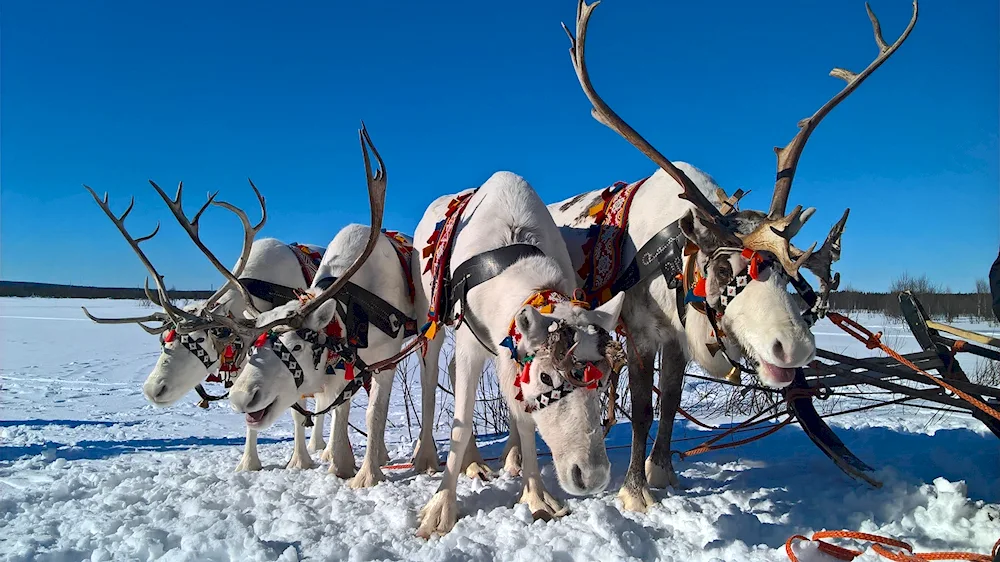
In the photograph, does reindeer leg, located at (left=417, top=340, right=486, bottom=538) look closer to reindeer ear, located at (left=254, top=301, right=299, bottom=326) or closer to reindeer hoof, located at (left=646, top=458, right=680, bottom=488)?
reindeer ear, located at (left=254, top=301, right=299, bottom=326)

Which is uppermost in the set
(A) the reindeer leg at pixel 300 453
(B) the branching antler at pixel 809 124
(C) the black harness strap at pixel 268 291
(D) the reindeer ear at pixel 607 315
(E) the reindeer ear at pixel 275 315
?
(B) the branching antler at pixel 809 124

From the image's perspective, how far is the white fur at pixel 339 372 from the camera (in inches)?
145

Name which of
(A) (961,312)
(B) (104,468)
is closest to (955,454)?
(B) (104,468)

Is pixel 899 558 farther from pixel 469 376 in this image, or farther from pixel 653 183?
pixel 653 183

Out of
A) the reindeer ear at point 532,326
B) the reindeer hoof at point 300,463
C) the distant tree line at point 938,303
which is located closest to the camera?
the reindeer ear at point 532,326

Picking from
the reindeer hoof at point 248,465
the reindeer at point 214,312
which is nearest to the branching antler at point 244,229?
the reindeer at point 214,312

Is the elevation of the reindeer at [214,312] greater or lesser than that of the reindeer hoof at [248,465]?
greater

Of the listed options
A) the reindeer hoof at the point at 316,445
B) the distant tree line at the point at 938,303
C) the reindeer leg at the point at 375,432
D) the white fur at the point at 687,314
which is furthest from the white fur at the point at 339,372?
the distant tree line at the point at 938,303

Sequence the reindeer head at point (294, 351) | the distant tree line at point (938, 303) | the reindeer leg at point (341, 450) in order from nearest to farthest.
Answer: the reindeer head at point (294, 351)
the reindeer leg at point (341, 450)
the distant tree line at point (938, 303)

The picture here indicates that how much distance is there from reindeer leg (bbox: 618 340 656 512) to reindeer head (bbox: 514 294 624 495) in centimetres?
104

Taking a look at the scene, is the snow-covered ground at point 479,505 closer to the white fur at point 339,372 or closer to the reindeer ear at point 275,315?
the white fur at point 339,372

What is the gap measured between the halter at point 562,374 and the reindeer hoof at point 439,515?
3.19ft

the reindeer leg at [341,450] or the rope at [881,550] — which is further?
the reindeer leg at [341,450]

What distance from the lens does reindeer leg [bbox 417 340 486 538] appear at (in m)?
3.33
